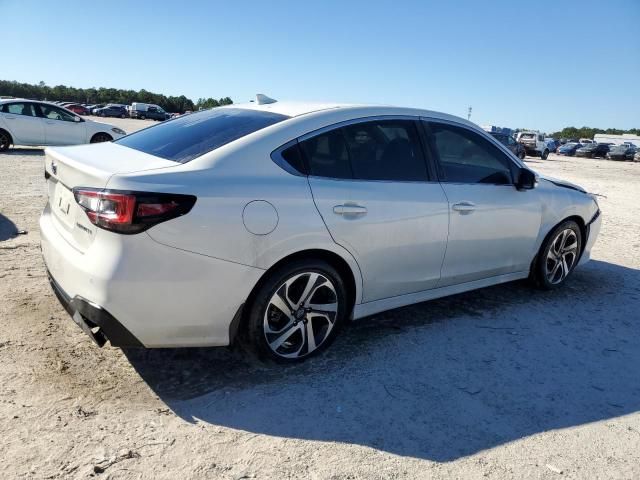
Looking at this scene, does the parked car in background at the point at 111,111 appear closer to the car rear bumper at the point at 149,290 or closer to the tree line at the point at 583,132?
the car rear bumper at the point at 149,290

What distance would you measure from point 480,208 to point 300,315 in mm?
1731

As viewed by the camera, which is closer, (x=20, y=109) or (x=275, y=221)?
(x=275, y=221)

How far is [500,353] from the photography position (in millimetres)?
3680

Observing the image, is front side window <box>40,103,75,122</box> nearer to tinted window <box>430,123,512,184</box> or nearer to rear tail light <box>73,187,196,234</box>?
tinted window <box>430,123,512,184</box>

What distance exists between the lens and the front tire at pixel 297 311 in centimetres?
304

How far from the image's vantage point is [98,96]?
106000mm

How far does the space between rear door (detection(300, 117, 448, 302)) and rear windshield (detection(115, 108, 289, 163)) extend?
416mm

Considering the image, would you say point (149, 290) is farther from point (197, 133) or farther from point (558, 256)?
point (558, 256)

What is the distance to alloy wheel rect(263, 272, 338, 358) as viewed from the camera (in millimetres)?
3139

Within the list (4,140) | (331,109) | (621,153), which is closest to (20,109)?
(4,140)

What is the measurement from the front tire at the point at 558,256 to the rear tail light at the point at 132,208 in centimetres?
353

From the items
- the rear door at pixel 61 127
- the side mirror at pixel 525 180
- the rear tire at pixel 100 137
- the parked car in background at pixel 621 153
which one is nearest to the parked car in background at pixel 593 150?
the parked car in background at pixel 621 153

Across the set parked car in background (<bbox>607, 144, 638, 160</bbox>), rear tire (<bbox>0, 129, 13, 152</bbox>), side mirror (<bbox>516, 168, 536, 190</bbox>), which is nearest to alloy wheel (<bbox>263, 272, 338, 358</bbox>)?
side mirror (<bbox>516, 168, 536, 190</bbox>)

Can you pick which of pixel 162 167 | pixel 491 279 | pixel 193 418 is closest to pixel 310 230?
pixel 162 167
